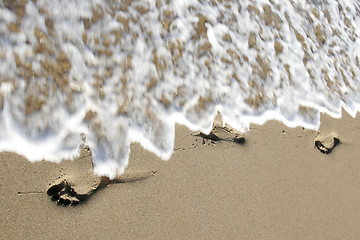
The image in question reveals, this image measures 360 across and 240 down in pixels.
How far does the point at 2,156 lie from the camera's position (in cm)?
156

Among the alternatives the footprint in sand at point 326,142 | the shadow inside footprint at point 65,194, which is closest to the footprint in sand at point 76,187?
the shadow inside footprint at point 65,194

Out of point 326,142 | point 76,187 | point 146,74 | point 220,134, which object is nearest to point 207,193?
point 220,134

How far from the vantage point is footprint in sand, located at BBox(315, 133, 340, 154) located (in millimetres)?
2271

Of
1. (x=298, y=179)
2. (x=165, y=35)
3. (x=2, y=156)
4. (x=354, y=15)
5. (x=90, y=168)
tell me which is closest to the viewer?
(x=2, y=156)

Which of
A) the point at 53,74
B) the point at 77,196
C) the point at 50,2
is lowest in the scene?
the point at 77,196

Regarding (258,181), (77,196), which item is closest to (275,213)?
(258,181)

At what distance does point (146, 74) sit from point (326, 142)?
1.34 meters

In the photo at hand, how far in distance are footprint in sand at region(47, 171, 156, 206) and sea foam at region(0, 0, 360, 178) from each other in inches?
2.1

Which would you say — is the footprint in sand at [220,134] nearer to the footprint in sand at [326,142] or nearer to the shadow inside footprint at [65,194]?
the footprint in sand at [326,142]

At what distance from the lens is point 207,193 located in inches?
72.4

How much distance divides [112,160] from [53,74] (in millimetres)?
579

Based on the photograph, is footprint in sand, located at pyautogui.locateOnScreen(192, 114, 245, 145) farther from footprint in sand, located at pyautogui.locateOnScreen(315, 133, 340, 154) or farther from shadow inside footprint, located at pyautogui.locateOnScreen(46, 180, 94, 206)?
shadow inside footprint, located at pyautogui.locateOnScreen(46, 180, 94, 206)

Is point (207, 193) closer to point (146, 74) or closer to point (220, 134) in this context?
point (220, 134)

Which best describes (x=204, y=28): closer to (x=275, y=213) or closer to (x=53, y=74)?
(x=53, y=74)
